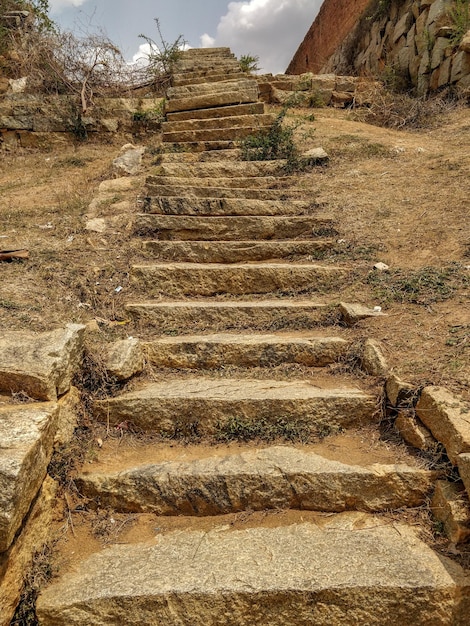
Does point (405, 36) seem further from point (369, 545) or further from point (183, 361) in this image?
point (369, 545)

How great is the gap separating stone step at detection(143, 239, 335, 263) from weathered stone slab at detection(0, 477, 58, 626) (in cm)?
236

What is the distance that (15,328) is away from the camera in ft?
8.30

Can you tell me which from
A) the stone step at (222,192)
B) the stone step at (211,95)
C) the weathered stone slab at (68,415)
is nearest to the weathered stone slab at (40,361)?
the weathered stone slab at (68,415)

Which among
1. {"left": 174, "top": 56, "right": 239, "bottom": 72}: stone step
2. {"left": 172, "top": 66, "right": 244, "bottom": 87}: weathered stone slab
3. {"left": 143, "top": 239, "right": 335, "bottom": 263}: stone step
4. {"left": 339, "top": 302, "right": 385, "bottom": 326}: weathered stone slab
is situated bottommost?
{"left": 339, "top": 302, "right": 385, "bottom": 326}: weathered stone slab

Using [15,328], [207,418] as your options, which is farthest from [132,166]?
[207,418]

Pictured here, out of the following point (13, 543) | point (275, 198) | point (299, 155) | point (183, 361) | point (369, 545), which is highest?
point (299, 155)

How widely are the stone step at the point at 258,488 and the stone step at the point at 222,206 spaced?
2.92 metres

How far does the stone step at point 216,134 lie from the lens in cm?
612

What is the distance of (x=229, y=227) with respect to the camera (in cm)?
422

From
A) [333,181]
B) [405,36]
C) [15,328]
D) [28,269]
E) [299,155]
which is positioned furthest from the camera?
[405,36]

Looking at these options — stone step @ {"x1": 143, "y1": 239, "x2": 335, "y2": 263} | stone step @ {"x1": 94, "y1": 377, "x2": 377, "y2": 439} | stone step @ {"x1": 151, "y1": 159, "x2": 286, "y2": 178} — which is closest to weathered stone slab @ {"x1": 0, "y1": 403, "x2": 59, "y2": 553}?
stone step @ {"x1": 94, "y1": 377, "x2": 377, "y2": 439}

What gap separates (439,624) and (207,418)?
128 cm

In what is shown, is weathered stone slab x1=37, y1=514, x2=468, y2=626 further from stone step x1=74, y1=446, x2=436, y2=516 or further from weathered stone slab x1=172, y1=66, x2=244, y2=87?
weathered stone slab x1=172, y1=66, x2=244, y2=87

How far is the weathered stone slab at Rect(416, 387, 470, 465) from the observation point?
71.9 inches
